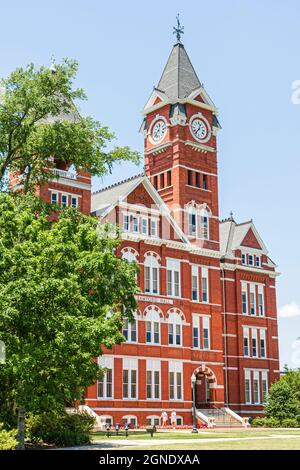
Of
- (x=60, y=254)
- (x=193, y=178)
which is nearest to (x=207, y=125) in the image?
(x=193, y=178)

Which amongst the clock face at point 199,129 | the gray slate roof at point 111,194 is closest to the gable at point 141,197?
the gray slate roof at point 111,194

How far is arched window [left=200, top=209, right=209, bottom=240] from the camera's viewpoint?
60.6 m

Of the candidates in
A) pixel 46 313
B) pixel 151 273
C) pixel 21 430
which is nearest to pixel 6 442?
pixel 21 430

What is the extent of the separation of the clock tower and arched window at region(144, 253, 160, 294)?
494 centimetres

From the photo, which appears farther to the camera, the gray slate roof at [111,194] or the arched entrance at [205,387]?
the arched entrance at [205,387]

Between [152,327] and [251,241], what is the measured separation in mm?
17295

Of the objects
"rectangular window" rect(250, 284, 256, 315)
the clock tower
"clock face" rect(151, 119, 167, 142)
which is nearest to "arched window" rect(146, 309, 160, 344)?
the clock tower

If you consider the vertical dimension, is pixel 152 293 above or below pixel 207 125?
below

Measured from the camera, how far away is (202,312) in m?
58.9

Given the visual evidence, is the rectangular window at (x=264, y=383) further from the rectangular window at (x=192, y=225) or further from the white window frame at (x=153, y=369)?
the rectangular window at (x=192, y=225)

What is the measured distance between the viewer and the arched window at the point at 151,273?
5494 centimetres

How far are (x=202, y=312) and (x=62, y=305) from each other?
3351 cm

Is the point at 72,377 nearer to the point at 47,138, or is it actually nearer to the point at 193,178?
the point at 47,138

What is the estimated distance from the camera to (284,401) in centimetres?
5794
